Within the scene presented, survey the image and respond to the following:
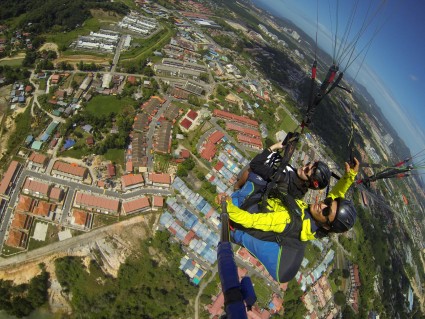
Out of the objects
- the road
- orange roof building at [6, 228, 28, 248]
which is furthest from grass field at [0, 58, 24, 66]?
orange roof building at [6, 228, 28, 248]

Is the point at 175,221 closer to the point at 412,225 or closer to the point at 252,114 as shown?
the point at 252,114

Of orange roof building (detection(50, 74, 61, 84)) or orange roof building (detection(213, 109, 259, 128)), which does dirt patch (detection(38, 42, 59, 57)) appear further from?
orange roof building (detection(213, 109, 259, 128))

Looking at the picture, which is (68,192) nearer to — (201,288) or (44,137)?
(44,137)

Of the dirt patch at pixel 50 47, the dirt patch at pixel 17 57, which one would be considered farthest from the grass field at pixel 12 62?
the dirt patch at pixel 50 47

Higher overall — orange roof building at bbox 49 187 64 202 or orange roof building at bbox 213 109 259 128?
orange roof building at bbox 213 109 259 128

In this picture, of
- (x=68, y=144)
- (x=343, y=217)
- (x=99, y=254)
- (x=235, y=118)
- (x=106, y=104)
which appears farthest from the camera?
(x=235, y=118)

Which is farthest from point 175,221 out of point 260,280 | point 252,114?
point 252,114

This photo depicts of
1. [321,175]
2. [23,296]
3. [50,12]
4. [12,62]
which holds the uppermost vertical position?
[321,175]

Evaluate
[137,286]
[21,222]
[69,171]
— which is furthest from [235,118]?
[21,222]
